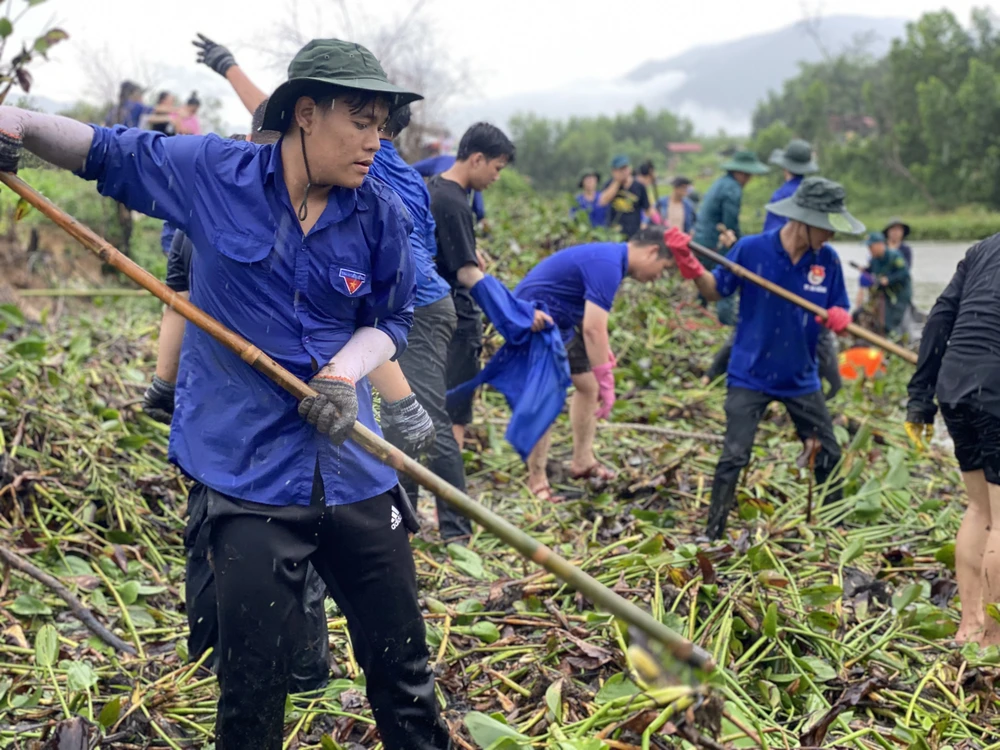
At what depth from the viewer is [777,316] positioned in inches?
183

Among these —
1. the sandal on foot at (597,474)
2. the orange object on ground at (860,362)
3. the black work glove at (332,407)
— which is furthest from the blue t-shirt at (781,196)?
the black work glove at (332,407)

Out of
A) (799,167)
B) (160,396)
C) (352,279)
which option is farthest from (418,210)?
(799,167)

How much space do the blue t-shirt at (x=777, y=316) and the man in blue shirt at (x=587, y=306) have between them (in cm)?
45

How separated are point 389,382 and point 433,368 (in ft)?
5.42

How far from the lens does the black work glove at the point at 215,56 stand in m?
4.07

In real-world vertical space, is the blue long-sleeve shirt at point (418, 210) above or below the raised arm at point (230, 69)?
below

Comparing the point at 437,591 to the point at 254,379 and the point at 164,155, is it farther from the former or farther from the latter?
the point at 164,155

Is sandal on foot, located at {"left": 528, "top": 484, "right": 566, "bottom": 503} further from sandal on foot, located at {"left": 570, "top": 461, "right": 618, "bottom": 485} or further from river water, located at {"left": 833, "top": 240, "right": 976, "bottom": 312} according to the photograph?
river water, located at {"left": 833, "top": 240, "right": 976, "bottom": 312}

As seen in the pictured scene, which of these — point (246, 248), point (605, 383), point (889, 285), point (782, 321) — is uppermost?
point (246, 248)

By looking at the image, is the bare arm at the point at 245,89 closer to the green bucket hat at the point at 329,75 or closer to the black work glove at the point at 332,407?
the green bucket hat at the point at 329,75

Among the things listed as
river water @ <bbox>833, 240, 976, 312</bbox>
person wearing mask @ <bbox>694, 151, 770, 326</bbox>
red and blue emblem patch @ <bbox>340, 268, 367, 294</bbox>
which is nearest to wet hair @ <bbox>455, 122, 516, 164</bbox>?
red and blue emblem patch @ <bbox>340, 268, 367, 294</bbox>

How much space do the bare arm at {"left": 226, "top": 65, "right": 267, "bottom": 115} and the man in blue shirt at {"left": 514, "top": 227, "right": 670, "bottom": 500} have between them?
1.91 meters

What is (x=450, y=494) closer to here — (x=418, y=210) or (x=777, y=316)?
(x=418, y=210)

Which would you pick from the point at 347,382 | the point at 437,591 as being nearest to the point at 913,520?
the point at 437,591
